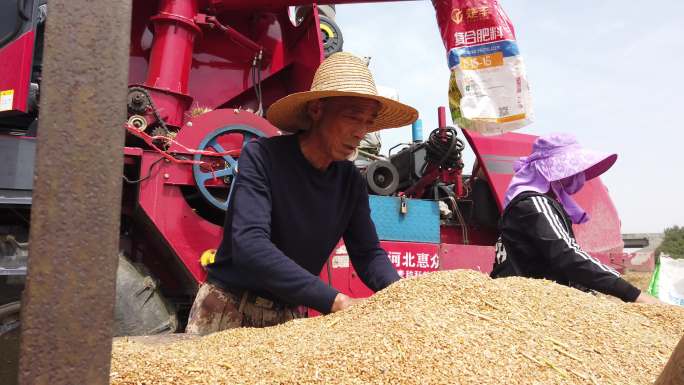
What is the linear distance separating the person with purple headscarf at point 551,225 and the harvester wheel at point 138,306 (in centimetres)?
162

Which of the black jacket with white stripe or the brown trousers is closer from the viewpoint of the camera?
the brown trousers

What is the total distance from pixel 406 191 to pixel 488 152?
2.03 ft

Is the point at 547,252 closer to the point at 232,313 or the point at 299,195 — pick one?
the point at 299,195

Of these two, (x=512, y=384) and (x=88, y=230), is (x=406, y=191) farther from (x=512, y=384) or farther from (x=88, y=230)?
(x=88, y=230)

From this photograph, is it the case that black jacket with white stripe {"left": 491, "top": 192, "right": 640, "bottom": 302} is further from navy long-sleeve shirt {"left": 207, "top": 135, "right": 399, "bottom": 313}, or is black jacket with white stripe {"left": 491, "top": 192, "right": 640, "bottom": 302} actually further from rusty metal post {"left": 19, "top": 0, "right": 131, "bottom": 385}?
rusty metal post {"left": 19, "top": 0, "right": 131, "bottom": 385}

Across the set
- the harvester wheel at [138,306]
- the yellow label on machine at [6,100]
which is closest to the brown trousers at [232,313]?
the harvester wheel at [138,306]

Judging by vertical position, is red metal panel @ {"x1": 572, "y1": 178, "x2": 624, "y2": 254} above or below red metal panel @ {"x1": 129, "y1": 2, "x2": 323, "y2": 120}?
below

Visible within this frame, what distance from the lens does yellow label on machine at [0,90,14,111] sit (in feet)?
8.15

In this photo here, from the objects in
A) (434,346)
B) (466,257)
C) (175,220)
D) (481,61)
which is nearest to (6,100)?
(175,220)

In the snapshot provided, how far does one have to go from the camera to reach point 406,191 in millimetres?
4102

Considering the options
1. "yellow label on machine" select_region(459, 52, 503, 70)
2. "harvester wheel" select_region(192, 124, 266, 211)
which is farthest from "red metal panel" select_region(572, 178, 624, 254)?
"harvester wheel" select_region(192, 124, 266, 211)

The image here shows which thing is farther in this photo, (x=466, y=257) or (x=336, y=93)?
(x=466, y=257)

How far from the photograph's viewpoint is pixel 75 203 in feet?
2.34

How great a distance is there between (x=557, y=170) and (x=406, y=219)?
1.36 m
